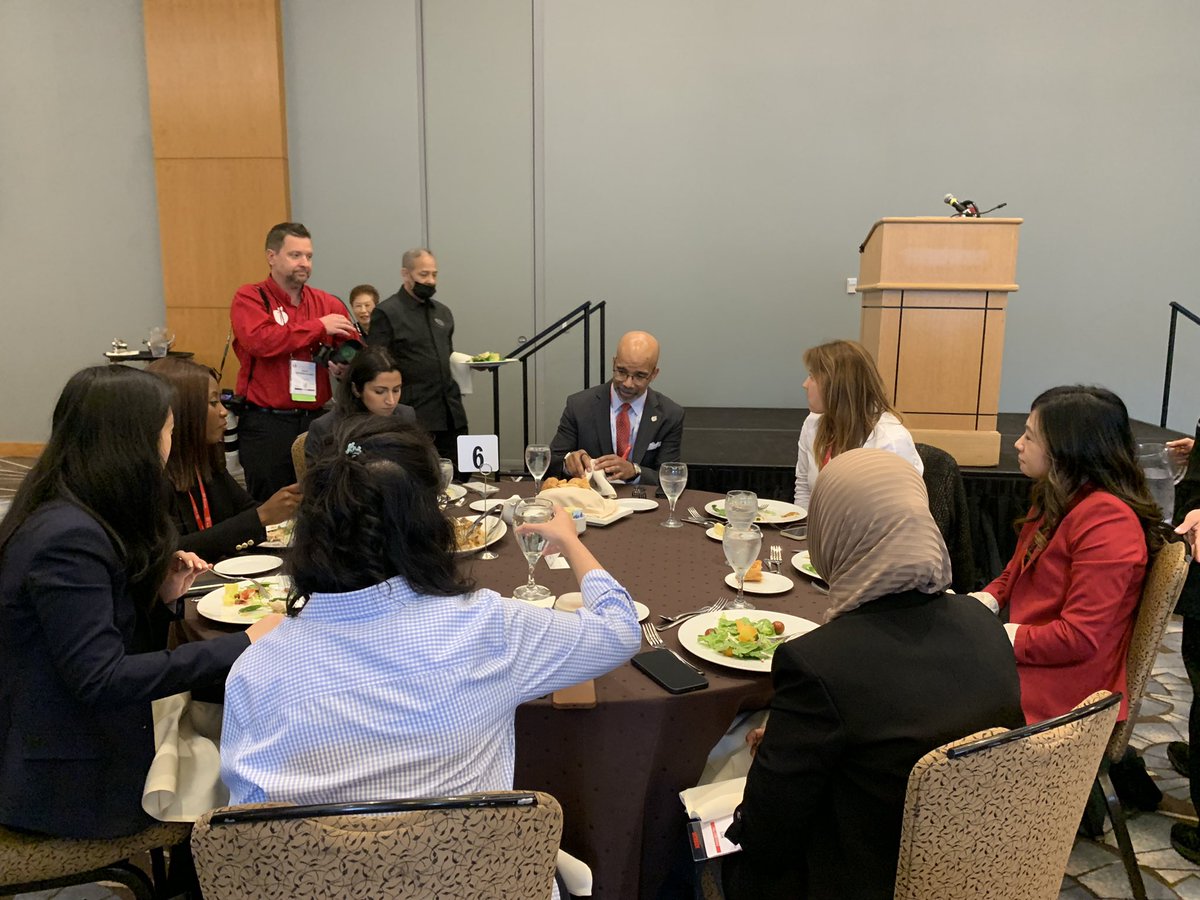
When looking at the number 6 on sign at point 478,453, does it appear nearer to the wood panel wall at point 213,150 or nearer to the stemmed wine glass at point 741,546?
the stemmed wine glass at point 741,546

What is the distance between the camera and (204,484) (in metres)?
2.47

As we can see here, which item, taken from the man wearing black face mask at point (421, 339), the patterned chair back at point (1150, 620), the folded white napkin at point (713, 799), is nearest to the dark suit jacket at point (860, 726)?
the folded white napkin at point (713, 799)

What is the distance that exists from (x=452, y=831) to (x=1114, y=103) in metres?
7.01

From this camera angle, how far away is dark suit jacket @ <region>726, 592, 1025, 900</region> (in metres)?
1.22

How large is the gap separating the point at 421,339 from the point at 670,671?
3544mm

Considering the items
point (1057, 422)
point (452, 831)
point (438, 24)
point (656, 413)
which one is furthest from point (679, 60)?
point (452, 831)

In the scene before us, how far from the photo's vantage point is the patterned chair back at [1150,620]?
5.99 feet

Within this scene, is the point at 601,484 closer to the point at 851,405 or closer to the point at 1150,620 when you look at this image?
the point at 851,405

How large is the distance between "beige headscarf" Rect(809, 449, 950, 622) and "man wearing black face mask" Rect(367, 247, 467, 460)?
136 inches

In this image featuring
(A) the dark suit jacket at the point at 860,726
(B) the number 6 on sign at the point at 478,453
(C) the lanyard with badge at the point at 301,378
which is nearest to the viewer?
(A) the dark suit jacket at the point at 860,726

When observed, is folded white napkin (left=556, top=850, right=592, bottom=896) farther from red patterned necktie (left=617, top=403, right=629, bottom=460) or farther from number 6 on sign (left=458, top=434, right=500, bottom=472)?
red patterned necktie (left=617, top=403, right=629, bottom=460)

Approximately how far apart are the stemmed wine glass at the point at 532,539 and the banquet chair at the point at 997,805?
809 millimetres

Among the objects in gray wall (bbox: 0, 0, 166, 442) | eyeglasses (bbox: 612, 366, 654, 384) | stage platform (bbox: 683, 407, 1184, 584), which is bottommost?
stage platform (bbox: 683, 407, 1184, 584)

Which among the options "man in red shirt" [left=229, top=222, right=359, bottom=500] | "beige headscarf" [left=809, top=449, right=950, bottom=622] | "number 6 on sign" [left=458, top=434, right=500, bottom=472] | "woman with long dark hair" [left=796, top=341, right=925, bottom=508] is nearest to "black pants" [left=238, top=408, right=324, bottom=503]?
"man in red shirt" [left=229, top=222, right=359, bottom=500]
